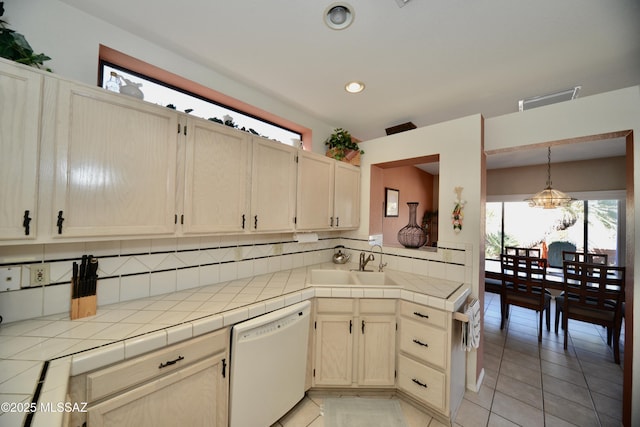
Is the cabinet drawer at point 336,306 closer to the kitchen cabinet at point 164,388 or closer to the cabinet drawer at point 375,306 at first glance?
the cabinet drawer at point 375,306

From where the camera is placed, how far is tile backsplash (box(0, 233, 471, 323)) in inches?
48.8

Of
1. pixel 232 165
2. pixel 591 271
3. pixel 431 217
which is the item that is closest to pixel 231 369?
pixel 232 165

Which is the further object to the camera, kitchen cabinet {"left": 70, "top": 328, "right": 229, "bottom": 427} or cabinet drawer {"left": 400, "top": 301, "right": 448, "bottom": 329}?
cabinet drawer {"left": 400, "top": 301, "right": 448, "bottom": 329}

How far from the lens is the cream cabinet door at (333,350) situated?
73.7 inches

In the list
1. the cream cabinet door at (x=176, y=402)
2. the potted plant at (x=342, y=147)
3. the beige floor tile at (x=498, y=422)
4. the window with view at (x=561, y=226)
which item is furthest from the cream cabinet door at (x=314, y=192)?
the window with view at (x=561, y=226)

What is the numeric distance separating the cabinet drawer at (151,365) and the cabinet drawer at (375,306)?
1061 mm

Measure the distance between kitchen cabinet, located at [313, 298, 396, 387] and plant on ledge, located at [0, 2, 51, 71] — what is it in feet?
7.13

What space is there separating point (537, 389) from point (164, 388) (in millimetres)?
3023

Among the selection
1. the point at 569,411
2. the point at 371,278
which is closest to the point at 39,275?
the point at 371,278

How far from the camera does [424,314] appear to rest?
1768mm

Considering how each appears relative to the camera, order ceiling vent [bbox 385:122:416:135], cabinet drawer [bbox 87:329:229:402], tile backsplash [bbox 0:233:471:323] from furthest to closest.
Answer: ceiling vent [bbox 385:122:416:135], tile backsplash [bbox 0:233:471:323], cabinet drawer [bbox 87:329:229:402]

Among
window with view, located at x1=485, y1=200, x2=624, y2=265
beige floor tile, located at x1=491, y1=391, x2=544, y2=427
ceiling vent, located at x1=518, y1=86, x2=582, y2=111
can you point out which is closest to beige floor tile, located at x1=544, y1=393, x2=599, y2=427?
beige floor tile, located at x1=491, y1=391, x2=544, y2=427

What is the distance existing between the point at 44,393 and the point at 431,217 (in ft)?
19.1

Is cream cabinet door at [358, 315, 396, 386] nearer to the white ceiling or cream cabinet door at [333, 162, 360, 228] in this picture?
cream cabinet door at [333, 162, 360, 228]
